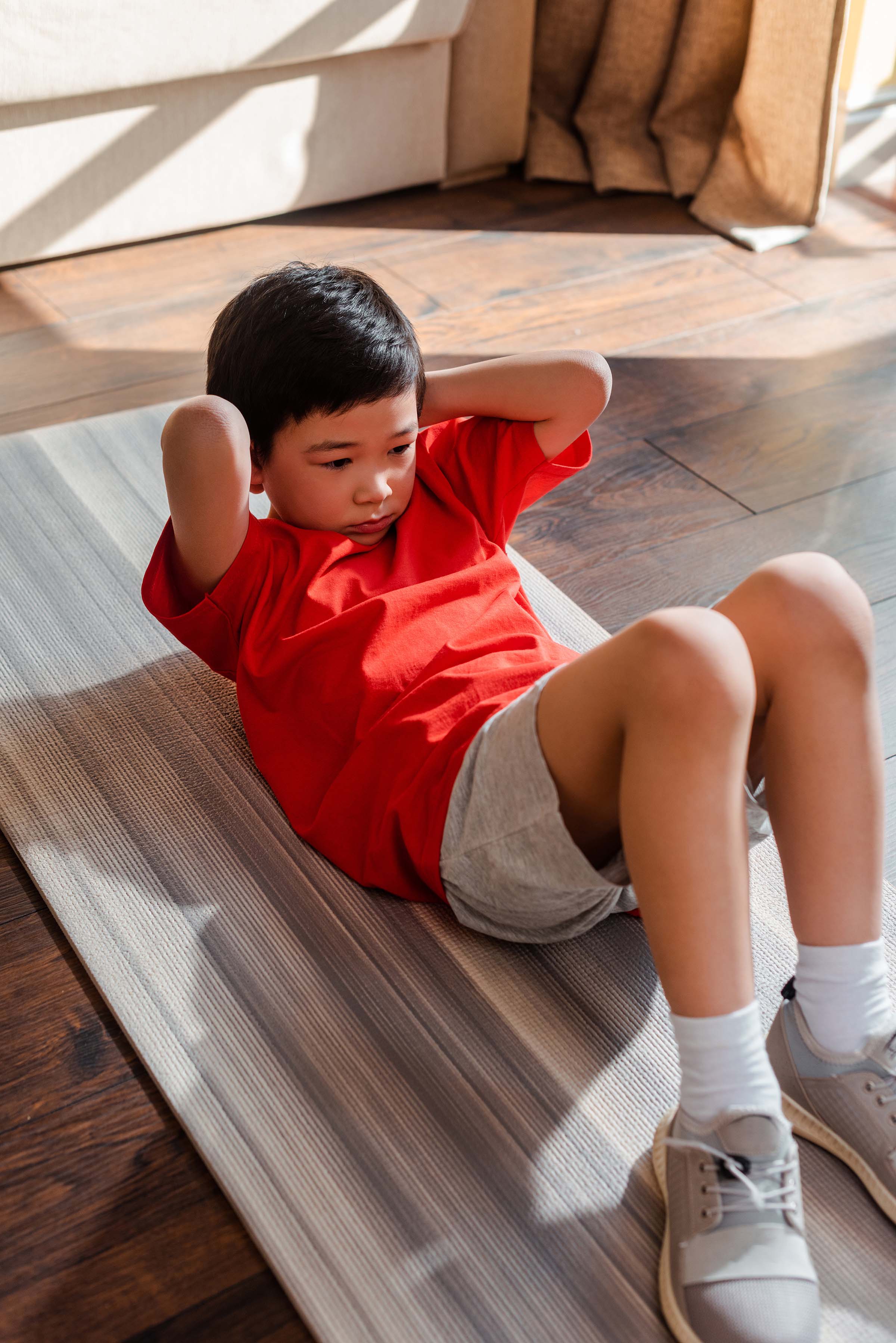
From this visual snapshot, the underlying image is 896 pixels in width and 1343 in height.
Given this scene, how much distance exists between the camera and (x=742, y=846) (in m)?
0.78

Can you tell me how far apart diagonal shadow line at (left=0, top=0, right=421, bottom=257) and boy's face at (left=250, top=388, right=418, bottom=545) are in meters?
1.18

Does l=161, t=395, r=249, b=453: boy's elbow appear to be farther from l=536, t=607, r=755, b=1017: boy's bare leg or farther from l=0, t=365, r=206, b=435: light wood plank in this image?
l=0, t=365, r=206, b=435: light wood plank

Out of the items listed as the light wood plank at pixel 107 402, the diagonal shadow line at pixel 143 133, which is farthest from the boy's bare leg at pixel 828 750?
the diagonal shadow line at pixel 143 133

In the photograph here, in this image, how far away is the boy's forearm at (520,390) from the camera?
44.1 inches

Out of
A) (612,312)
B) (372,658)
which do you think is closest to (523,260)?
(612,312)

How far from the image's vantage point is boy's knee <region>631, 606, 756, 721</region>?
2.50 feet

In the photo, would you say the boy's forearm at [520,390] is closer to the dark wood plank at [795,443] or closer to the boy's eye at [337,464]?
the boy's eye at [337,464]

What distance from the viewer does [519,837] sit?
2.81ft

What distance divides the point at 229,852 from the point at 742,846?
461 millimetres

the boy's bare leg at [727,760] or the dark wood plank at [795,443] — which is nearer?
the boy's bare leg at [727,760]

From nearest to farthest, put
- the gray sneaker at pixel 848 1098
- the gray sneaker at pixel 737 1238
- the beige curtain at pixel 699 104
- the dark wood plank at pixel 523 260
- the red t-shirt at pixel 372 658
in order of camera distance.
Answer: the gray sneaker at pixel 737 1238 < the gray sneaker at pixel 848 1098 < the red t-shirt at pixel 372 658 < the dark wood plank at pixel 523 260 < the beige curtain at pixel 699 104

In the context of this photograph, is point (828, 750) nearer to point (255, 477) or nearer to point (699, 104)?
point (255, 477)

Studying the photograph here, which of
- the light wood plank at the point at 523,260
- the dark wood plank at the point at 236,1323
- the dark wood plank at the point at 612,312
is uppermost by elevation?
the light wood plank at the point at 523,260

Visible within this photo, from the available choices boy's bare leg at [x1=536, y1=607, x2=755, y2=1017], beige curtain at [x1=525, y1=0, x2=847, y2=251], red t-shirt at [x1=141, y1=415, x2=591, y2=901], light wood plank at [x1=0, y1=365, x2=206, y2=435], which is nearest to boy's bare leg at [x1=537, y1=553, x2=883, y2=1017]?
boy's bare leg at [x1=536, y1=607, x2=755, y2=1017]
